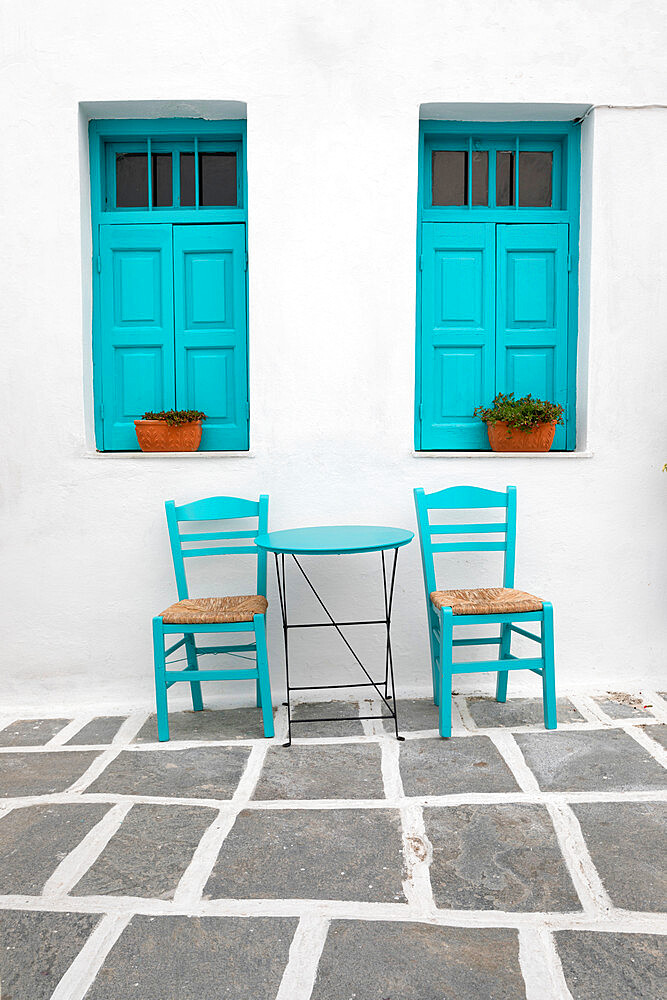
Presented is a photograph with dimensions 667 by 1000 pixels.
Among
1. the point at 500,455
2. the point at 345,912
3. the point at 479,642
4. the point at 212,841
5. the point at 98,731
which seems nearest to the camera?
the point at 345,912

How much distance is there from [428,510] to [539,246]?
61.5 inches

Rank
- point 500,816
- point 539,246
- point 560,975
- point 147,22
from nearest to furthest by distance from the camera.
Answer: point 560,975, point 500,816, point 147,22, point 539,246

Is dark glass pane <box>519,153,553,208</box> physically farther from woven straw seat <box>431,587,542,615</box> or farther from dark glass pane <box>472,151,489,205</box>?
woven straw seat <box>431,587,542,615</box>

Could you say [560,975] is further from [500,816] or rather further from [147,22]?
[147,22]

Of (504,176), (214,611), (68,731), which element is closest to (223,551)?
(214,611)

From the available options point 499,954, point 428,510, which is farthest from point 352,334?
point 499,954

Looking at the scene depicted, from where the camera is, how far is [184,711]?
3.80 metres

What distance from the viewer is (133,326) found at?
161 inches

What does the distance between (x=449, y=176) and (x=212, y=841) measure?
348cm

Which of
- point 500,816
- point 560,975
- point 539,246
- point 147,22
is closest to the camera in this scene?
point 560,975

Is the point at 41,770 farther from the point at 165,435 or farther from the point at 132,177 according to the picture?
A: the point at 132,177

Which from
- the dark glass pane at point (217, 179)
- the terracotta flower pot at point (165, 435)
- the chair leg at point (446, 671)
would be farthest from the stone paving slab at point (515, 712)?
the dark glass pane at point (217, 179)

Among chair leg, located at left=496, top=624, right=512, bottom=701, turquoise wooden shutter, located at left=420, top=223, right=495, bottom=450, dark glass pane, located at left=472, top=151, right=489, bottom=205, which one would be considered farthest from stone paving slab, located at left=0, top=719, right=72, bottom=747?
dark glass pane, located at left=472, top=151, right=489, bottom=205

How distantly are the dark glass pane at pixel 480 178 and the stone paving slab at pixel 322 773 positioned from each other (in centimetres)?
291
